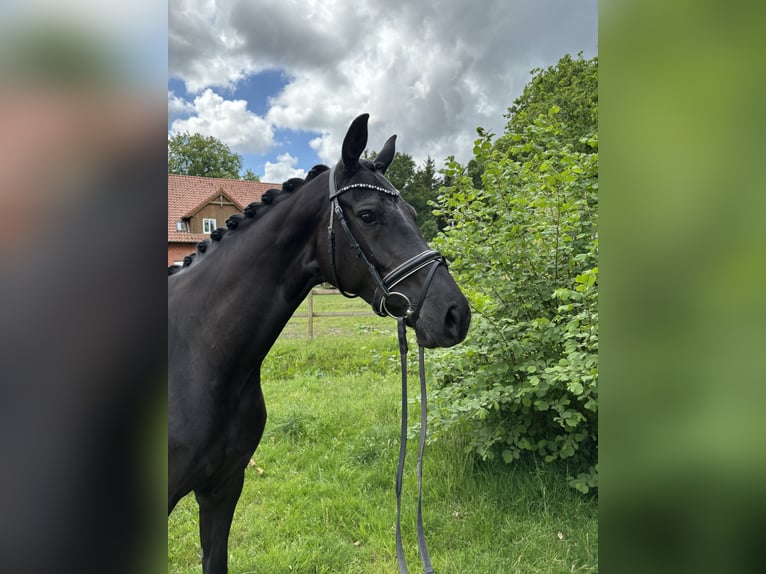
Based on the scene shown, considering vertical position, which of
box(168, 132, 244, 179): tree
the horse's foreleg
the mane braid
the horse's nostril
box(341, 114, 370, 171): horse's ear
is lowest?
the horse's foreleg

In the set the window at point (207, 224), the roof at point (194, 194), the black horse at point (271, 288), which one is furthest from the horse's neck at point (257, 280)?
the window at point (207, 224)

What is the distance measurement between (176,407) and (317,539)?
5.79 feet

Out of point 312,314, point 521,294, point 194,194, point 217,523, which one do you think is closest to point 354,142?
point 521,294

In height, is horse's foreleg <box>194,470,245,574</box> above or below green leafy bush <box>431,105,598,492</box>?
below

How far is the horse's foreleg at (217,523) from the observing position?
6.60ft

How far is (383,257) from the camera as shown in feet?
5.47

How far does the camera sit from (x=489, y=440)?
312 centimetres

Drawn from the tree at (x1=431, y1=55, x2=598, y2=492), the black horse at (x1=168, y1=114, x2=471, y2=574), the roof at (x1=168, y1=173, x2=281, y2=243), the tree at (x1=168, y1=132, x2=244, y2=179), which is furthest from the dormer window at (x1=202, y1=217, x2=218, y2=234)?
the black horse at (x1=168, y1=114, x2=471, y2=574)

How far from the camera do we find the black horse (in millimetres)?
1582

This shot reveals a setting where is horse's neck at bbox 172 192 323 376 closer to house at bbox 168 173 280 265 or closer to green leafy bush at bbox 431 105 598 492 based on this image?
green leafy bush at bbox 431 105 598 492

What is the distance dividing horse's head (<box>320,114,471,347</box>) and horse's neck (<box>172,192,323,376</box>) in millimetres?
116

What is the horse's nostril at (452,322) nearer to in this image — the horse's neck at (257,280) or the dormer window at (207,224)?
the horse's neck at (257,280)

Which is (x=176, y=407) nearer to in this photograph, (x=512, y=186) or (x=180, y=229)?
(x=512, y=186)
